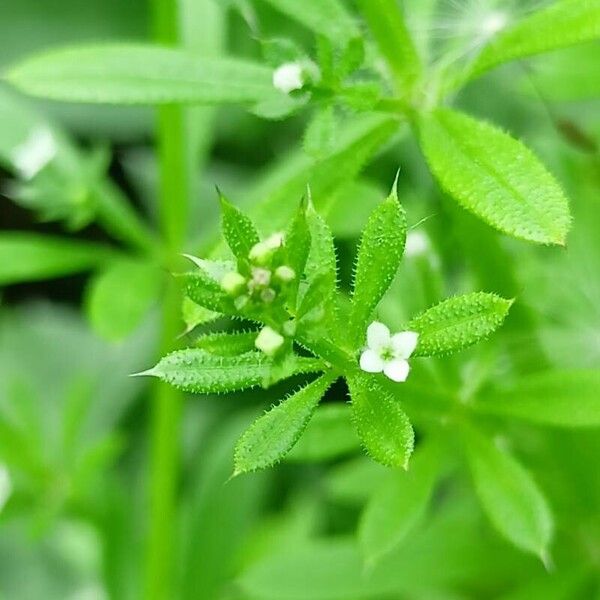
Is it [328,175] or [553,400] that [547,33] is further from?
[553,400]

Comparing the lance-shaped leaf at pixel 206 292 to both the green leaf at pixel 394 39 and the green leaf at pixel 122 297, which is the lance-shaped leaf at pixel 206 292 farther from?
the green leaf at pixel 122 297

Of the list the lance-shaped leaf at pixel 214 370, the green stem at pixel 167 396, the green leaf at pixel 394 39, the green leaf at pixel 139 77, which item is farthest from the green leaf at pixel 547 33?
the green stem at pixel 167 396

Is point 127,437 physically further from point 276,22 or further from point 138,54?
point 138,54

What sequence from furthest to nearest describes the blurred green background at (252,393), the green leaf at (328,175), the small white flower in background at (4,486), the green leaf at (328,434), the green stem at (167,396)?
the small white flower in background at (4,486) → the green stem at (167,396) → the blurred green background at (252,393) → the green leaf at (328,434) → the green leaf at (328,175)

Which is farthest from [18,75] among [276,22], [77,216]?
[276,22]

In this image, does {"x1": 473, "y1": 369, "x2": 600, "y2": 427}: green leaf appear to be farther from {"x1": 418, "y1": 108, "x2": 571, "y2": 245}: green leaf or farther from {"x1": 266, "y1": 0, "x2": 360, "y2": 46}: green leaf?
{"x1": 266, "y1": 0, "x2": 360, "y2": 46}: green leaf

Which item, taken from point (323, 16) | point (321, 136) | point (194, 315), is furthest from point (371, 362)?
point (323, 16)
